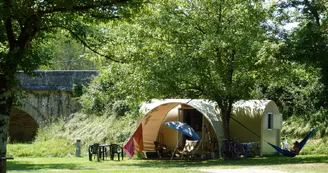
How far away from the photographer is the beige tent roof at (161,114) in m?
20.8

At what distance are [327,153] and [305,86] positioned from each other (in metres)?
4.59

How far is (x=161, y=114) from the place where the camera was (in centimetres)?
2244

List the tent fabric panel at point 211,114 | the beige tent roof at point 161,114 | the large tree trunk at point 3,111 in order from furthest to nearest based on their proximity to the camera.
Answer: the beige tent roof at point 161,114 < the tent fabric panel at point 211,114 < the large tree trunk at point 3,111

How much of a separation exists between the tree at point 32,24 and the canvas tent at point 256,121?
40.4ft

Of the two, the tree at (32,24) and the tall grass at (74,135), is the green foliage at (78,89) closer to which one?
the tall grass at (74,135)

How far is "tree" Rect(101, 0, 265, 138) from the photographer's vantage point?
60.3 feet

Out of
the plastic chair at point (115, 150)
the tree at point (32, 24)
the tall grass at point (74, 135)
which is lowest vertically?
the plastic chair at point (115, 150)

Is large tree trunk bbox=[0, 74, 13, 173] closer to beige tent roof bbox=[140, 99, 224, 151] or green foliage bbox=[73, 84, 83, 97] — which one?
beige tent roof bbox=[140, 99, 224, 151]

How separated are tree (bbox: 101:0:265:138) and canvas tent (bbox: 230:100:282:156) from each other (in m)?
2.33

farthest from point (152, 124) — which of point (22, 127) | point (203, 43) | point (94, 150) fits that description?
point (22, 127)

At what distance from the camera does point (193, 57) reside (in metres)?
18.6

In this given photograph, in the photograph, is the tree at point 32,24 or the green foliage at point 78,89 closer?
the tree at point 32,24

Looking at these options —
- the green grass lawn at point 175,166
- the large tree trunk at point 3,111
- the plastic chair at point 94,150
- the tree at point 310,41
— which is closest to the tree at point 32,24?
the large tree trunk at point 3,111

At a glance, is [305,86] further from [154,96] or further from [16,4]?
[16,4]
